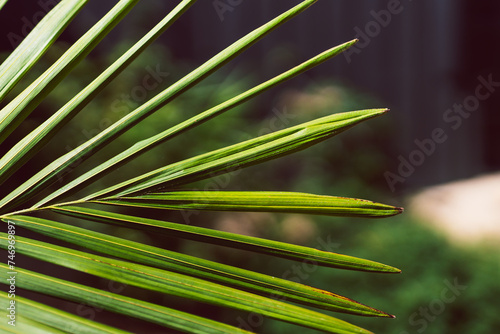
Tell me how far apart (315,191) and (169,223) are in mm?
2694

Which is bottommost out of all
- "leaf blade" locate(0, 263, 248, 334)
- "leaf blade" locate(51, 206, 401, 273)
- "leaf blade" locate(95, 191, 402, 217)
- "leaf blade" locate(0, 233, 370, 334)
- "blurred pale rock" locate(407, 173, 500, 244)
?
"leaf blade" locate(0, 263, 248, 334)

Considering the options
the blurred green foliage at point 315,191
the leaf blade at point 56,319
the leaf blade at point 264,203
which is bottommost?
the leaf blade at point 56,319

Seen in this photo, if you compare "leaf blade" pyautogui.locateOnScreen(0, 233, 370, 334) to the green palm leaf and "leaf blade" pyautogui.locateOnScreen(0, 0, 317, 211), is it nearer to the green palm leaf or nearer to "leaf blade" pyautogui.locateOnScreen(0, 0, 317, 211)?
the green palm leaf

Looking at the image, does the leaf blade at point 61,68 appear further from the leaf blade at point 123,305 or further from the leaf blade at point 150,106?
the leaf blade at point 123,305

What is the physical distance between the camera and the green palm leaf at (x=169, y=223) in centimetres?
54

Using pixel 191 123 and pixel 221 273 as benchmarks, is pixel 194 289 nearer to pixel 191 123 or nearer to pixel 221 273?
pixel 221 273

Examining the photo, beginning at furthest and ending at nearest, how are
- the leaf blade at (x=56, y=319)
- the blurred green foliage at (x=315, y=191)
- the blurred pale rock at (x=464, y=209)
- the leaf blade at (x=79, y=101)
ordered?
1. the blurred pale rock at (x=464, y=209)
2. the blurred green foliage at (x=315, y=191)
3. the leaf blade at (x=79, y=101)
4. the leaf blade at (x=56, y=319)

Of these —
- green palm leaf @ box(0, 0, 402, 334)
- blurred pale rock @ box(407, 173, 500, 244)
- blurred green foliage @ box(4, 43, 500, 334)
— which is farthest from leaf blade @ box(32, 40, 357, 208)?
blurred pale rock @ box(407, 173, 500, 244)

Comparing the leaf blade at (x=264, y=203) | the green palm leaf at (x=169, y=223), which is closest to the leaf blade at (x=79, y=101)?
the green palm leaf at (x=169, y=223)

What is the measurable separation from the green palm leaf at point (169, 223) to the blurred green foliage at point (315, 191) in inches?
79.9

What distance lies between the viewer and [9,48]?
2.94 m

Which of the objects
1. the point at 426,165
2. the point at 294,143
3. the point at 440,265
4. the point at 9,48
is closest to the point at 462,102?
the point at 426,165

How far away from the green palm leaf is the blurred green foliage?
2.03 meters

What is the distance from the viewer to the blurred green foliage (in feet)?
8.07
